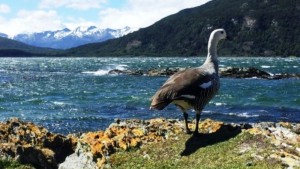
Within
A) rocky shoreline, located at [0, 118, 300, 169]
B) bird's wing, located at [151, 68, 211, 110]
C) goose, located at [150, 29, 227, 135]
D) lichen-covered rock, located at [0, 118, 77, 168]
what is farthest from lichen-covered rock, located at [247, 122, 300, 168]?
lichen-covered rock, located at [0, 118, 77, 168]

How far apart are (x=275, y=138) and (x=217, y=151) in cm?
154

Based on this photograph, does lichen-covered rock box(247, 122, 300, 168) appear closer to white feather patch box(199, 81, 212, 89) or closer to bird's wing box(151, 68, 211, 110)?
white feather patch box(199, 81, 212, 89)

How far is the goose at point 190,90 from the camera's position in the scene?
40.2 ft

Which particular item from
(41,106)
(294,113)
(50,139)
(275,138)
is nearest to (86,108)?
(41,106)

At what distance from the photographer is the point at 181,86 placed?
12484 mm

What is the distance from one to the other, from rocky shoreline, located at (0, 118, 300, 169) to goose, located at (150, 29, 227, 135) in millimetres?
1005

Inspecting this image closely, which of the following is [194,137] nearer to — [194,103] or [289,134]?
[194,103]

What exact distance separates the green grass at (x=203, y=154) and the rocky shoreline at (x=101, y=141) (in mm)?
160

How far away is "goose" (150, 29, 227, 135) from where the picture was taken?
12258mm

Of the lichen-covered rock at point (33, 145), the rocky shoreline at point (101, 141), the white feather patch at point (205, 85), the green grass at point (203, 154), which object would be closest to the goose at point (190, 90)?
the white feather patch at point (205, 85)

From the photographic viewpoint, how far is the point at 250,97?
56.5 m

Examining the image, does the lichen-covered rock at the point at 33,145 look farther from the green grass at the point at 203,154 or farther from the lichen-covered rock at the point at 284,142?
the lichen-covered rock at the point at 284,142

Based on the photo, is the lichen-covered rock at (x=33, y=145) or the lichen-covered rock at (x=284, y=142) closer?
the lichen-covered rock at (x=284, y=142)

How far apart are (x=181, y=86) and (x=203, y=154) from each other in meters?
1.80
